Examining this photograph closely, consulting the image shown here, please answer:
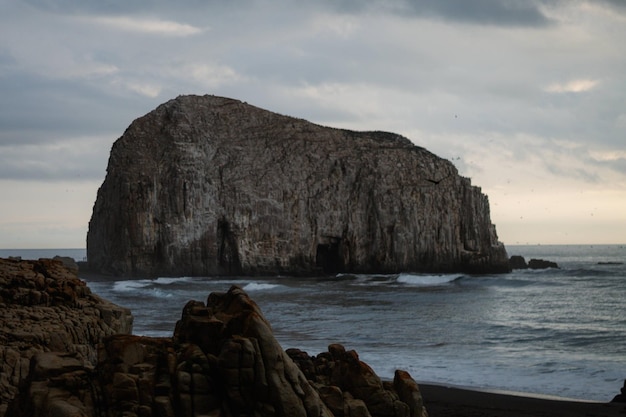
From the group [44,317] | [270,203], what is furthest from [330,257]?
[44,317]

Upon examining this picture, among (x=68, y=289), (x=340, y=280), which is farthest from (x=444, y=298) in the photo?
(x=68, y=289)

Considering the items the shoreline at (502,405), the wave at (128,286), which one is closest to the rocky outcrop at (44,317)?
the shoreline at (502,405)

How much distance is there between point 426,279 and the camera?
56.3 m

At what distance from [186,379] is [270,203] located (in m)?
54.4

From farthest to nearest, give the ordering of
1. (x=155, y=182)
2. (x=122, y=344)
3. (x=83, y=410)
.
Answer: (x=155, y=182)
(x=122, y=344)
(x=83, y=410)

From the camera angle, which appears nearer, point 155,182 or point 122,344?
point 122,344

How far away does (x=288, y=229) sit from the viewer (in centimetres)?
5959

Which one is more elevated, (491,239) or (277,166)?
(277,166)

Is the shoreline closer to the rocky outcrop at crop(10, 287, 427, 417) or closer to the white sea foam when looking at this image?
the rocky outcrop at crop(10, 287, 427, 417)

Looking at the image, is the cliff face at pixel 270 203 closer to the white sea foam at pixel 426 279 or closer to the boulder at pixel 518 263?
the white sea foam at pixel 426 279

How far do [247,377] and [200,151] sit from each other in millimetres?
56666

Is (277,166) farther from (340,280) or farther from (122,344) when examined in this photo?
(122,344)

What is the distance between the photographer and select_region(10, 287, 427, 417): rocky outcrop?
563 cm

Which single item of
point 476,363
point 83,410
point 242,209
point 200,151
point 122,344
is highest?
point 200,151
